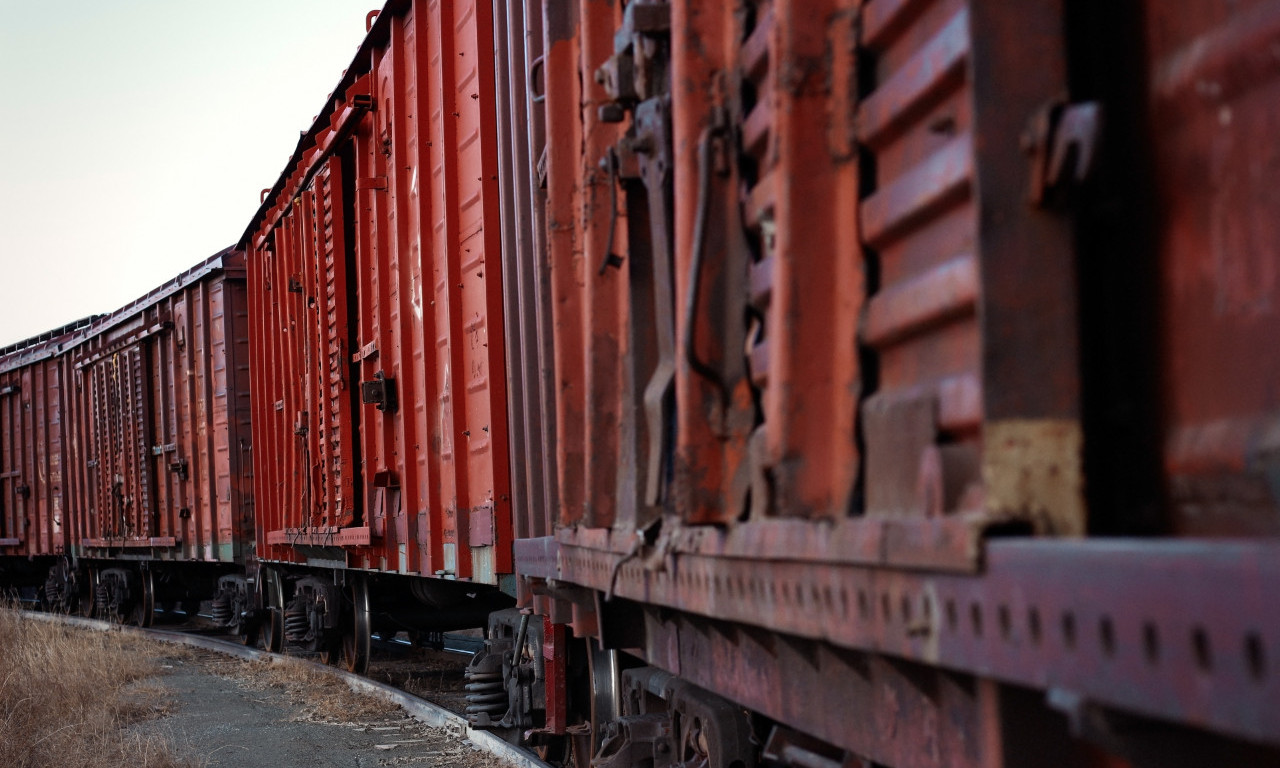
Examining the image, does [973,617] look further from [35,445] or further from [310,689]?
[35,445]

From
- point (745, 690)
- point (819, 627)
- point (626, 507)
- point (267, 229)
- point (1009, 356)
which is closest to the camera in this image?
point (1009, 356)

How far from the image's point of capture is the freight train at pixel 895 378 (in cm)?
147

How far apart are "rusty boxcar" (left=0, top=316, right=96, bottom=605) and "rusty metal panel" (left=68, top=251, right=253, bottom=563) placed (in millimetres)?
789

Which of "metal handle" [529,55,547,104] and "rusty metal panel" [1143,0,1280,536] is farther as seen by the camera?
"metal handle" [529,55,547,104]

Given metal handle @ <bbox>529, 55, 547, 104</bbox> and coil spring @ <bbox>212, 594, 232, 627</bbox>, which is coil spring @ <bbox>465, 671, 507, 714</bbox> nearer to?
metal handle @ <bbox>529, 55, 547, 104</bbox>

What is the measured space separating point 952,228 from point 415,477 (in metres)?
6.27

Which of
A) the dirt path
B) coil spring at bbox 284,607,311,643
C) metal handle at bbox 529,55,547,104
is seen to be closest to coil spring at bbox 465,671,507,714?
the dirt path

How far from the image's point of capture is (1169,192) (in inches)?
63.1

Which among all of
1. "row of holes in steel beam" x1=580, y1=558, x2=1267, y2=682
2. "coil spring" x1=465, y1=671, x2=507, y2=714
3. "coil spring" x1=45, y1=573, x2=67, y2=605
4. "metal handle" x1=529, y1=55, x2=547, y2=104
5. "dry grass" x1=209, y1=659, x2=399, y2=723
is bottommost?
"coil spring" x1=45, y1=573, x2=67, y2=605

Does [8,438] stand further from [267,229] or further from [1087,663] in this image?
[1087,663]

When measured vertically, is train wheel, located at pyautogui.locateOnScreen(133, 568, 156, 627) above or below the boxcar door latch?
below

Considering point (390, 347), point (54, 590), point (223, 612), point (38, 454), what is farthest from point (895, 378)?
point (54, 590)

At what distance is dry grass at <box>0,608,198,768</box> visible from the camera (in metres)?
6.97

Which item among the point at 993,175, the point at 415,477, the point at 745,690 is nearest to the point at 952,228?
the point at 993,175
